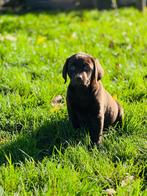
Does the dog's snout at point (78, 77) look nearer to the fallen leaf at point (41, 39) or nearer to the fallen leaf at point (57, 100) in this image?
the fallen leaf at point (57, 100)

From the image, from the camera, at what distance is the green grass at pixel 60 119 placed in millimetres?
3826

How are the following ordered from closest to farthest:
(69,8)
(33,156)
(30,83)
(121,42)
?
(33,156) → (30,83) → (121,42) → (69,8)

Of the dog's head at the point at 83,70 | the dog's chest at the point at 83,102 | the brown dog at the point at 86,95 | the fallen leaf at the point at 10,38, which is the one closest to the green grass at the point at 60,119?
the fallen leaf at the point at 10,38

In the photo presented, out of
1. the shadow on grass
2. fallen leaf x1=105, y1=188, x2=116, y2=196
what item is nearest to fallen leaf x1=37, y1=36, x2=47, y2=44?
the shadow on grass

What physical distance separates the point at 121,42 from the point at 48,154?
13.9 ft

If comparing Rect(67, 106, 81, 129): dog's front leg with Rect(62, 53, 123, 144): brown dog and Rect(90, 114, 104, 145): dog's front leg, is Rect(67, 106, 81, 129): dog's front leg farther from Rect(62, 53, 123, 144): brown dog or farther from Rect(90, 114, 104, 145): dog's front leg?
Rect(90, 114, 104, 145): dog's front leg

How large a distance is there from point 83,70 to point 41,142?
0.91 meters

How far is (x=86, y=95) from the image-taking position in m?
4.48

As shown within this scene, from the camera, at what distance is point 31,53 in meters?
7.13

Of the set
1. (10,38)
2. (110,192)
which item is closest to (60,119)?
(110,192)

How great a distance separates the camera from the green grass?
151 inches

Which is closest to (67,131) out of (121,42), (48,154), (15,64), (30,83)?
(48,154)

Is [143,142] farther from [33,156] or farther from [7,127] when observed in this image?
[7,127]

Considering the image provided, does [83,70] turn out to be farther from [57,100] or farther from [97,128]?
[57,100]
